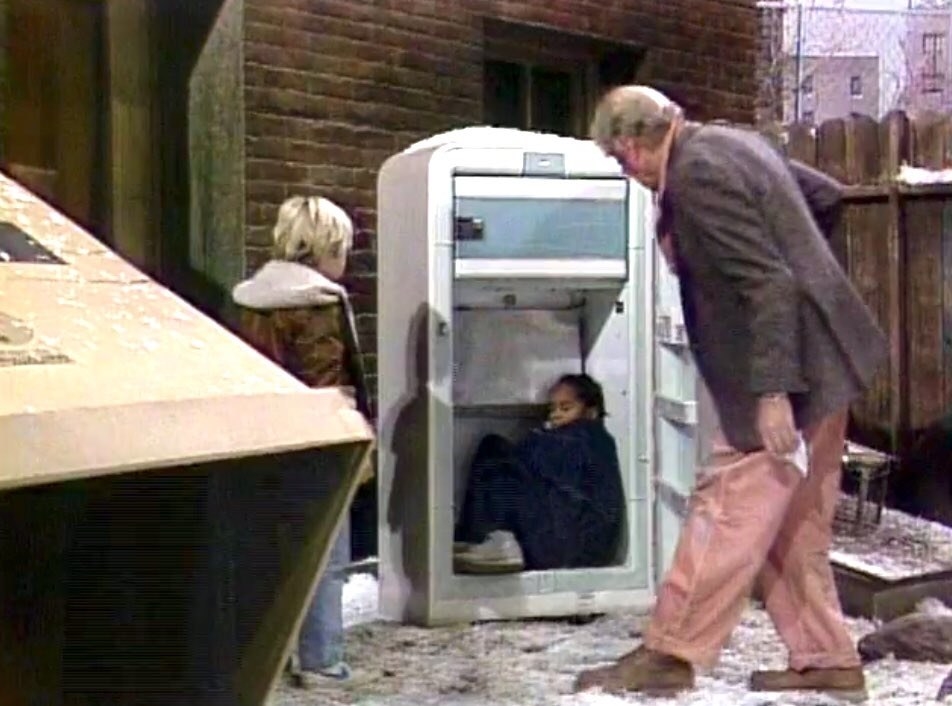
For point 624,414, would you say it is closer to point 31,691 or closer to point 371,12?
point 371,12

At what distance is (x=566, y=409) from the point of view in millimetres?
6031

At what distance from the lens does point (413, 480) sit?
5.95m

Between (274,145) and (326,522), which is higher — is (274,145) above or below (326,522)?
above

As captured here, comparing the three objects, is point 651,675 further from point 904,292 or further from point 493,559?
point 904,292

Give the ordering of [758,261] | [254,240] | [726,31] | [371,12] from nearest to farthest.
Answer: [758,261], [254,240], [371,12], [726,31]

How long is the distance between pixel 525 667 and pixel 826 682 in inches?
39.5

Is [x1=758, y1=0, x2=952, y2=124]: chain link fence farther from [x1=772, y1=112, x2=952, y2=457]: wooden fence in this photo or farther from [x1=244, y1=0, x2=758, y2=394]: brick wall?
[x1=244, y1=0, x2=758, y2=394]: brick wall

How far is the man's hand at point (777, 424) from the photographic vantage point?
4250 mm

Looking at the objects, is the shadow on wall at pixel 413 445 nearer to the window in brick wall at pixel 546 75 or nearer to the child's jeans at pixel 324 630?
the child's jeans at pixel 324 630

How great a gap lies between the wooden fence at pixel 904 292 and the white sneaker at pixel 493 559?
3.92m

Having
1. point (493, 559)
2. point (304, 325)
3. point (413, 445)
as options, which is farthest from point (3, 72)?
point (493, 559)

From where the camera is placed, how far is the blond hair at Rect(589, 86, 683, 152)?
449cm

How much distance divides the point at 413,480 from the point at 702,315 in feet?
5.97

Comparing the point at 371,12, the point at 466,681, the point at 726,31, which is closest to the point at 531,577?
the point at 466,681
